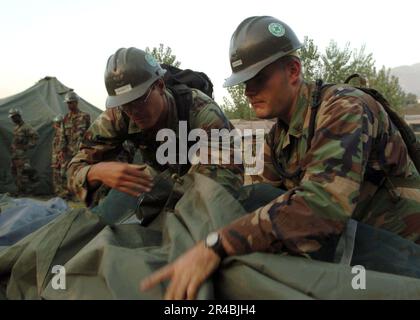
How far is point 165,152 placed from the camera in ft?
9.12

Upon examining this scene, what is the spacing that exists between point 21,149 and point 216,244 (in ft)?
34.3

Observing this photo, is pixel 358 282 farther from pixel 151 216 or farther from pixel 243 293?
pixel 151 216

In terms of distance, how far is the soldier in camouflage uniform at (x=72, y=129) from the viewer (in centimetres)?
988

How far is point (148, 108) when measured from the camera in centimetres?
257

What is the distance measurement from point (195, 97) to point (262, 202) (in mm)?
1128

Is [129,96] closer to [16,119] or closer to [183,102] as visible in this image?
[183,102]

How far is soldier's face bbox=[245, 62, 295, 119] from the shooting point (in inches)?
79.1

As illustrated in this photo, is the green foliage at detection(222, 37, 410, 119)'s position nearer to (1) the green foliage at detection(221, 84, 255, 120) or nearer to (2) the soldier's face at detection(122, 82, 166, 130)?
(1) the green foliage at detection(221, 84, 255, 120)

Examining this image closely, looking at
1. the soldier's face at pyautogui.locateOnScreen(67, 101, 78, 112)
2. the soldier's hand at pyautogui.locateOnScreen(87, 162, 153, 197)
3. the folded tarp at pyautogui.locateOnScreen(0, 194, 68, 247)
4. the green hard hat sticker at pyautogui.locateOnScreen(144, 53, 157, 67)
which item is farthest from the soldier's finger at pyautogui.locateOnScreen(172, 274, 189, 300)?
the soldier's face at pyautogui.locateOnScreen(67, 101, 78, 112)

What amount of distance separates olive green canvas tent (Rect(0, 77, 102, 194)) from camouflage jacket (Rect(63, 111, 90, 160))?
1.87 m

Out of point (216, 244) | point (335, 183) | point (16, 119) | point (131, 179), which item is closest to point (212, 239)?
point (216, 244)

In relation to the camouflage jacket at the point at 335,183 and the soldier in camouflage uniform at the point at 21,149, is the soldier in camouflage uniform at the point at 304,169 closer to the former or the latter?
the camouflage jacket at the point at 335,183

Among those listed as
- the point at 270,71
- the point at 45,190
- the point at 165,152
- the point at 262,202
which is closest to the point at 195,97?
the point at 165,152

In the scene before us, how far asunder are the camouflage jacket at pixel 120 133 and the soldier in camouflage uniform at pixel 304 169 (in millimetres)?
447
